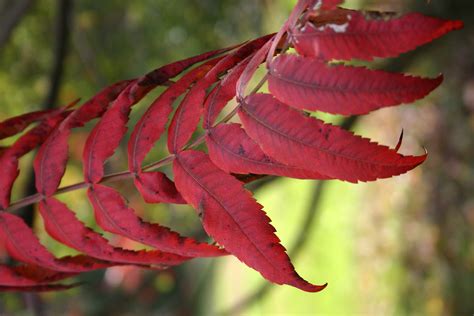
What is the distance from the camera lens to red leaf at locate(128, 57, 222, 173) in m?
0.80

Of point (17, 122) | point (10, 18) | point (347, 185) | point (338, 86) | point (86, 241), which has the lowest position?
point (347, 185)

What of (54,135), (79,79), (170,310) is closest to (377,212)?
(79,79)

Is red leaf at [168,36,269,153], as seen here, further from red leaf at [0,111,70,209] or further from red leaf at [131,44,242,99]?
red leaf at [0,111,70,209]

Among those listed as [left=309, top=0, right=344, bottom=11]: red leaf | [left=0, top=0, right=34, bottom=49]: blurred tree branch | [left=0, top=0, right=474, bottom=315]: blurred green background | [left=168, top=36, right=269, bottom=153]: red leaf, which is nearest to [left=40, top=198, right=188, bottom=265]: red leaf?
[left=168, top=36, right=269, bottom=153]: red leaf

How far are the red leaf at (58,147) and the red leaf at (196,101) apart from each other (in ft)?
0.44

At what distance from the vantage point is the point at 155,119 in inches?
32.2

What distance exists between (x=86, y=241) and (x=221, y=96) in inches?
10.2

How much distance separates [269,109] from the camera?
672 millimetres

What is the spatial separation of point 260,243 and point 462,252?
3027 millimetres

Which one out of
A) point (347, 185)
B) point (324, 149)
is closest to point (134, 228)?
point (324, 149)

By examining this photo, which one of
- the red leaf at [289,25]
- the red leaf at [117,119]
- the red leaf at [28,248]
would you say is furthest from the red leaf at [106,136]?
the red leaf at [289,25]

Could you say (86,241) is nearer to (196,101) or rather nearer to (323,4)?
(196,101)

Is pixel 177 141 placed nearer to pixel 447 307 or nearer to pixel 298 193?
pixel 447 307

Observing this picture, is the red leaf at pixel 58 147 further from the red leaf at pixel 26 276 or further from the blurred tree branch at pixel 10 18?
the blurred tree branch at pixel 10 18
